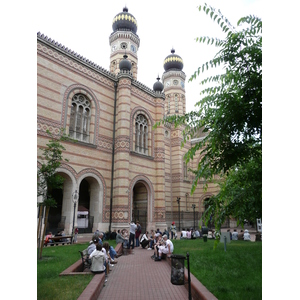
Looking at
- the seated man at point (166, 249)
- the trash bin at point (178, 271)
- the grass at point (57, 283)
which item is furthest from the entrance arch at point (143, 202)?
the trash bin at point (178, 271)

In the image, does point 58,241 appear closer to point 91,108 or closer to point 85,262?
point 85,262

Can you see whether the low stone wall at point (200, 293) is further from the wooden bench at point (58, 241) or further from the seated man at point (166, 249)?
the wooden bench at point (58, 241)

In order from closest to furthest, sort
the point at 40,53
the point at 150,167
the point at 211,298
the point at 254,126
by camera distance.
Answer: the point at 254,126, the point at 211,298, the point at 40,53, the point at 150,167

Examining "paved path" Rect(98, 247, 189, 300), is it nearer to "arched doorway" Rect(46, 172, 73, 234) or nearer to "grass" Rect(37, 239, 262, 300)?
"grass" Rect(37, 239, 262, 300)

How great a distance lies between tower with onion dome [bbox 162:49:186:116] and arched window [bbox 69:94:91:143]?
62.1ft

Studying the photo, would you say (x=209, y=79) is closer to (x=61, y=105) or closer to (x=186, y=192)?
(x=61, y=105)

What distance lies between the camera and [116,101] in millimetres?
19453

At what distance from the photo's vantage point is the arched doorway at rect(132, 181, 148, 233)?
2081 cm

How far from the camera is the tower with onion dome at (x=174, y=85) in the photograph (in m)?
35.7

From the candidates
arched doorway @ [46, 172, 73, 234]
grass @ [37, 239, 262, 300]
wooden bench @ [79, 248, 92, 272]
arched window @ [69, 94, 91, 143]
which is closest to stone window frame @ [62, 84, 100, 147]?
arched window @ [69, 94, 91, 143]

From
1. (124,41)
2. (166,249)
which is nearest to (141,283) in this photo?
(166,249)

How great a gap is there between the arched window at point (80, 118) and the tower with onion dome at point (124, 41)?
1328cm

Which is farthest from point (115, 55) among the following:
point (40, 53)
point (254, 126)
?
point (254, 126)

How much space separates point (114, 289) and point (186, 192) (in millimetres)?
23354
